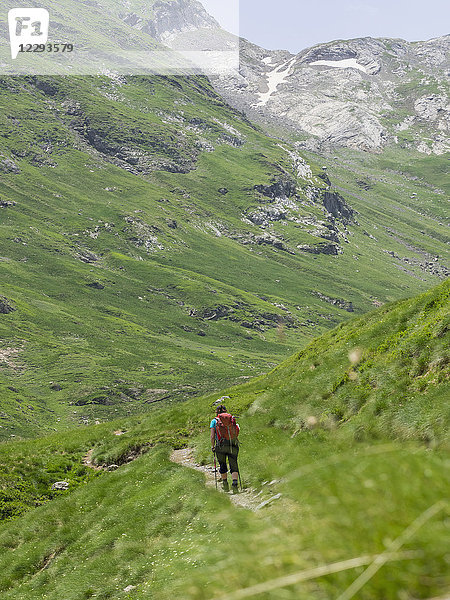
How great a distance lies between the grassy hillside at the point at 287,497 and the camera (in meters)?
2.29

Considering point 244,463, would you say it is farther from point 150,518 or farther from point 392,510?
point 392,510

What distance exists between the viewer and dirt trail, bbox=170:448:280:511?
18680 millimetres

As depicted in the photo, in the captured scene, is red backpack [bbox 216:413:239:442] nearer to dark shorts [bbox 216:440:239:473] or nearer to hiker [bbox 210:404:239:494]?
hiker [bbox 210:404:239:494]

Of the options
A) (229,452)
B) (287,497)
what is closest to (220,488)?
(229,452)

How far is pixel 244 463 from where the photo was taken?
82.8 ft

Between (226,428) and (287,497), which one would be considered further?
(226,428)

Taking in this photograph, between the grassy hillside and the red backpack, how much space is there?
7.14 feet

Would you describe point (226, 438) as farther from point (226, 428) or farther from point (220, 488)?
point (220, 488)

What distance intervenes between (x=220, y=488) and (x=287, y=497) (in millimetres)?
21538

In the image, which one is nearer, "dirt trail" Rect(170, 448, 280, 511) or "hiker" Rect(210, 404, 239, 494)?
"dirt trail" Rect(170, 448, 280, 511)

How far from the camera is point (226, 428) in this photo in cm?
2094

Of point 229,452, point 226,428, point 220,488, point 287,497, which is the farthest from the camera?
point 220,488

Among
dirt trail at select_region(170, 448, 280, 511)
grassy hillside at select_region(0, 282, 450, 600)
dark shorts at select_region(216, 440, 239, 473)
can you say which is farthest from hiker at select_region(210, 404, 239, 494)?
grassy hillside at select_region(0, 282, 450, 600)

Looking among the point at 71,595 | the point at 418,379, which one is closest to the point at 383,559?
the point at 71,595
